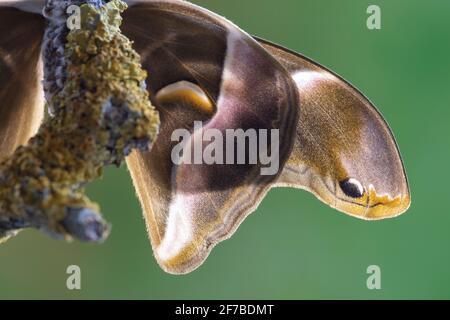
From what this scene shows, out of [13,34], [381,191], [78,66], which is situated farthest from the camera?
[381,191]

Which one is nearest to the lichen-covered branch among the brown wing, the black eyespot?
the brown wing

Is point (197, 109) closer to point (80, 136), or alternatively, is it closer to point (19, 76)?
point (19, 76)

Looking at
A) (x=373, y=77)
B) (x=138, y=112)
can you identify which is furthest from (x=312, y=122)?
(x=373, y=77)

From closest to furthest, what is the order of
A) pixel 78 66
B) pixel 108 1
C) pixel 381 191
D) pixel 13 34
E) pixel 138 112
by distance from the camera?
pixel 138 112 < pixel 78 66 < pixel 108 1 < pixel 13 34 < pixel 381 191

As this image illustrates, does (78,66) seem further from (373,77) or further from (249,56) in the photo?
(373,77)

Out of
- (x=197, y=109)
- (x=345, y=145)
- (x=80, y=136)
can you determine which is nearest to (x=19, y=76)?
(x=197, y=109)

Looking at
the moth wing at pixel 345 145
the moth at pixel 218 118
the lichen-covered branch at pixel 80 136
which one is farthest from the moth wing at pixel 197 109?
the lichen-covered branch at pixel 80 136
